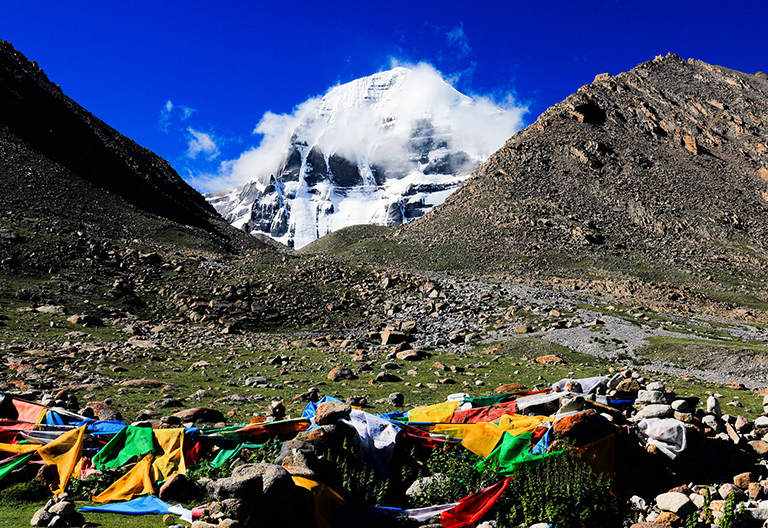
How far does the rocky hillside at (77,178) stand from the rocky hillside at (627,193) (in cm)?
3963

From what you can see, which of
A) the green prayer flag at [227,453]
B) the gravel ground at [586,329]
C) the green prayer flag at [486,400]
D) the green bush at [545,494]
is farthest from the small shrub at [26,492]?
the gravel ground at [586,329]

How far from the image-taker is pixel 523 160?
297 feet

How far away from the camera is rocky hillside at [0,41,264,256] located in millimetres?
45875

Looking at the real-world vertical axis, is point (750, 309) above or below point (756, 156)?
below

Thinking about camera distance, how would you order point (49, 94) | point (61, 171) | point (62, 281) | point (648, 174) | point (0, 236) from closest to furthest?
point (62, 281) → point (0, 236) → point (61, 171) → point (49, 94) → point (648, 174)

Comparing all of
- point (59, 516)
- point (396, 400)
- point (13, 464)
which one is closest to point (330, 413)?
point (59, 516)

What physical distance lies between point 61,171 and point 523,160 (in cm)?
7959

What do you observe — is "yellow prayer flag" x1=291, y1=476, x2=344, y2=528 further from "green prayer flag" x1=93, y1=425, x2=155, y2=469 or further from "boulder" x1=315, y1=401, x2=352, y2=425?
"green prayer flag" x1=93, y1=425, x2=155, y2=469

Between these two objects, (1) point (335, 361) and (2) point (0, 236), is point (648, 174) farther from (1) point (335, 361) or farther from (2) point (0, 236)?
(2) point (0, 236)

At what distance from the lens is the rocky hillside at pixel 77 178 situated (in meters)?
45.9

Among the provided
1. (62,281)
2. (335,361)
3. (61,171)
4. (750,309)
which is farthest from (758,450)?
(61,171)

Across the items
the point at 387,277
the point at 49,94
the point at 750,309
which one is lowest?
the point at 750,309

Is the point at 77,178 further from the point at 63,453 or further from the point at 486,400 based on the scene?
the point at 486,400

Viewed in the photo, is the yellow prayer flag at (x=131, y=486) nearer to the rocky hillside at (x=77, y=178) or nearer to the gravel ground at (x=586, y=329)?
the gravel ground at (x=586, y=329)
